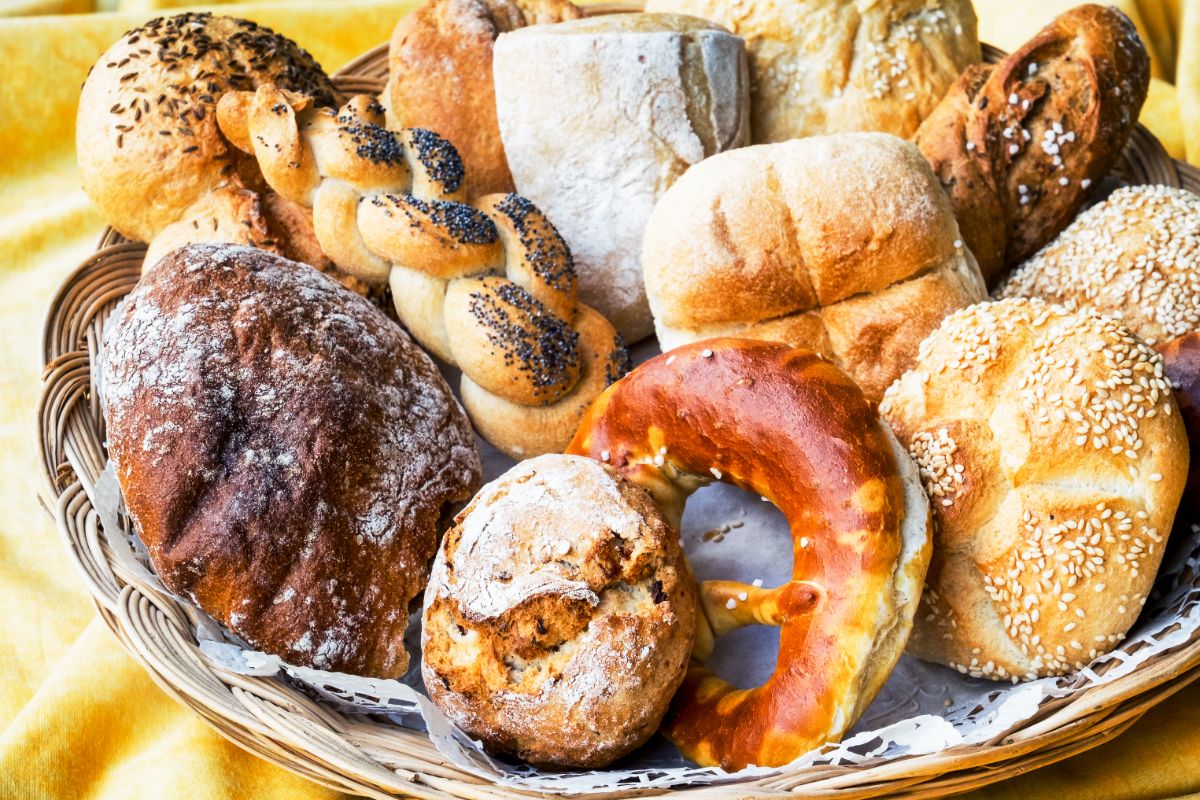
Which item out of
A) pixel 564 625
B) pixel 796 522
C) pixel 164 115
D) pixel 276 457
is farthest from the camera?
pixel 164 115

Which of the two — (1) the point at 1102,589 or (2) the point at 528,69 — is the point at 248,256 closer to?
(2) the point at 528,69

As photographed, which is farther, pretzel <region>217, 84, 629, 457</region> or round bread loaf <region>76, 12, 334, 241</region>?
round bread loaf <region>76, 12, 334, 241</region>

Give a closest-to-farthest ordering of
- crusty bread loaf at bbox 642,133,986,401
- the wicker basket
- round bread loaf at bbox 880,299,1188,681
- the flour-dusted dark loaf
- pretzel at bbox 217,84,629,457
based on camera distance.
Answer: the wicker basket, round bread loaf at bbox 880,299,1188,681, the flour-dusted dark loaf, crusty bread loaf at bbox 642,133,986,401, pretzel at bbox 217,84,629,457

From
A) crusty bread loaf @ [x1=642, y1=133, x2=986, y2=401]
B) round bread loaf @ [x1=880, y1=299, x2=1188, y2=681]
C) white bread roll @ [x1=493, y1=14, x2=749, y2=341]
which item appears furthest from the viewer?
white bread roll @ [x1=493, y1=14, x2=749, y2=341]

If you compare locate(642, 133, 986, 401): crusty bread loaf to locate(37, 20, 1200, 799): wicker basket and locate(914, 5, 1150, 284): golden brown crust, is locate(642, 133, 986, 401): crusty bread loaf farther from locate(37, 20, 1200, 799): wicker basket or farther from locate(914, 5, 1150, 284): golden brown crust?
locate(37, 20, 1200, 799): wicker basket

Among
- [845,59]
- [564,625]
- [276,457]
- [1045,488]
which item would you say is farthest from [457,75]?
[1045,488]

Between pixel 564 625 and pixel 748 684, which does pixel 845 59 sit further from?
pixel 564 625

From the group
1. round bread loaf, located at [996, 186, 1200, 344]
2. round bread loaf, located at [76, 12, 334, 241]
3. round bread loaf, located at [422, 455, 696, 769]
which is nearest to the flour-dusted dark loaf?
round bread loaf, located at [422, 455, 696, 769]
